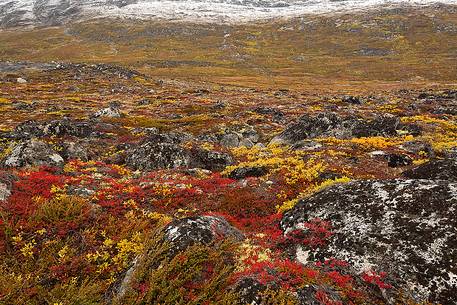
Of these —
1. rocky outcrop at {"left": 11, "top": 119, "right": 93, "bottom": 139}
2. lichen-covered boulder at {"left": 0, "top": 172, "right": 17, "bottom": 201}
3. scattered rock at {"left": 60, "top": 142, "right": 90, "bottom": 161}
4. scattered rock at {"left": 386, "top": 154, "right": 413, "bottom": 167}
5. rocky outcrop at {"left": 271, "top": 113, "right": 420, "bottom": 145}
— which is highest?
lichen-covered boulder at {"left": 0, "top": 172, "right": 17, "bottom": 201}

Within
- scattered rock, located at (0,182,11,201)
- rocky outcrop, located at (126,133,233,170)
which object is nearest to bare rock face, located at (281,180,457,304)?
scattered rock, located at (0,182,11,201)

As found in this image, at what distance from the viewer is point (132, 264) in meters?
11.4

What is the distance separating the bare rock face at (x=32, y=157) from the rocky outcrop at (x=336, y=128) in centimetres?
2167

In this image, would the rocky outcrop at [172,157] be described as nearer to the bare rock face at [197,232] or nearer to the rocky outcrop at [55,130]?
the bare rock face at [197,232]

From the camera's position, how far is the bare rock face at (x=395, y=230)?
10.7 metres

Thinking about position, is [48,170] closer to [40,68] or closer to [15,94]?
[15,94]

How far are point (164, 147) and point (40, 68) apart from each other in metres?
154

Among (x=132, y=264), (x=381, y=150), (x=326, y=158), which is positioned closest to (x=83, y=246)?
(x=132, y=264)

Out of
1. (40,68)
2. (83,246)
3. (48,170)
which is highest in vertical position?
(83,246)

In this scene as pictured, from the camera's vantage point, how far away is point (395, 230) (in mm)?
12266

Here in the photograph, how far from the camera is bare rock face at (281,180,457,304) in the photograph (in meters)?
10.7

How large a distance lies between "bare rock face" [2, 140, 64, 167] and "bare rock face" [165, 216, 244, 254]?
55.9 feet

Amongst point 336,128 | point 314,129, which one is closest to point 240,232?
point 314,129

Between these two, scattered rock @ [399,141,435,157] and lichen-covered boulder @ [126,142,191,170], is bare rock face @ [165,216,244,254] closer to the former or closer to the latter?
lichen-covered boulder @ [126,142,191,170]
